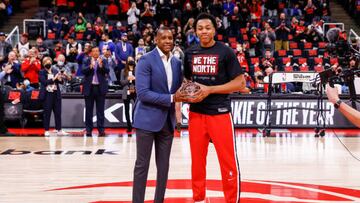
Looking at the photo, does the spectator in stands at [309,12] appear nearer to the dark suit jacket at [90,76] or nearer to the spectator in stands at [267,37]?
the spectator in stands at [267,37]

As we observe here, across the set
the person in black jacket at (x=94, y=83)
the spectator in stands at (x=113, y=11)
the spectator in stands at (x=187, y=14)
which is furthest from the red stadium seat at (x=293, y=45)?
the person in black jacket at (x=94, y=83)

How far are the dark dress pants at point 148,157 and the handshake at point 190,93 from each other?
0.36 metres

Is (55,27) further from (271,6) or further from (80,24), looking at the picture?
(271,6)

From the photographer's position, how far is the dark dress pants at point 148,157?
5684mm

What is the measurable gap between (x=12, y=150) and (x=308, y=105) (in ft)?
22.3

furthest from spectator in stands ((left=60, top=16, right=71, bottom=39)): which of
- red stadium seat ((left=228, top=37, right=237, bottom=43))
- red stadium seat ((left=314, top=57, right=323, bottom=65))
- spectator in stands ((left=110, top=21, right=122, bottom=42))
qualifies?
red stadium seat ((left=314, top=57, right=323, bottom=65))

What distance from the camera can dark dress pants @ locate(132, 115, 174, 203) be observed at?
5684 millimetres

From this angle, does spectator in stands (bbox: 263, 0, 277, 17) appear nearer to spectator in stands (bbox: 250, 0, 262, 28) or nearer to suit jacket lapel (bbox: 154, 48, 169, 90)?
spectator in stands (bbox: 250, 0, 262, 28)

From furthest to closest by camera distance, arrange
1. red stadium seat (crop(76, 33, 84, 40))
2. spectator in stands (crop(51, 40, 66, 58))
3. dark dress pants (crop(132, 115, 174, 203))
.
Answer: red stadium seat (crop(76, 33, 84, 40)) → spectator in stands (crop(51, 40, 66, 58)) → dark dress pants (crop(132, 115, 174, 203))

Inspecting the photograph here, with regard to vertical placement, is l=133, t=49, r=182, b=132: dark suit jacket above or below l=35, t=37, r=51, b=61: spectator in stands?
below

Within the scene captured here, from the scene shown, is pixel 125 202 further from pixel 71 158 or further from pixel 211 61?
pixel 71 158

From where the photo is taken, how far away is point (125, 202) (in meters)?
6.54

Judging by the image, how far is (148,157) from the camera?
18.8ft

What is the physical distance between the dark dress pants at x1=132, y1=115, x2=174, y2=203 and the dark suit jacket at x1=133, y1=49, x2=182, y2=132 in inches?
3.3
